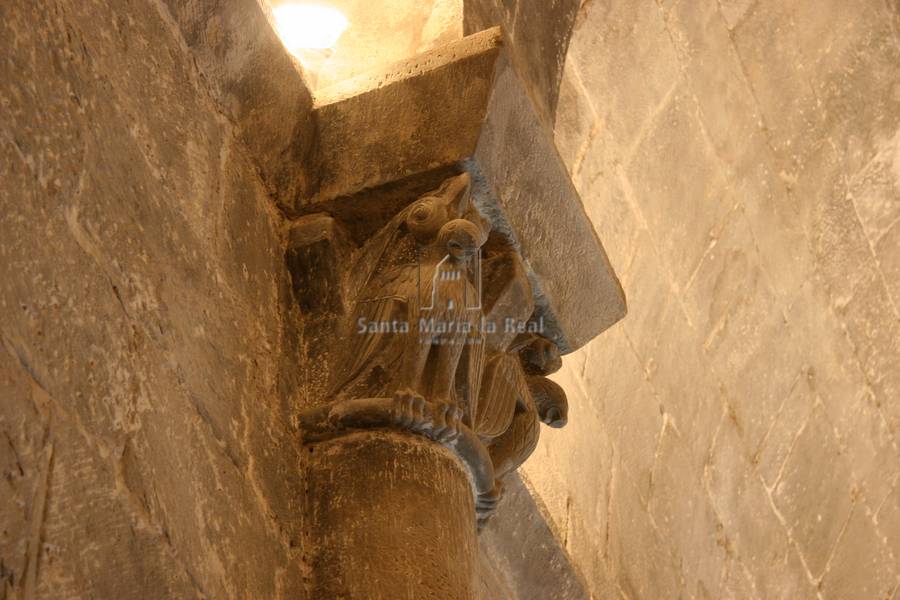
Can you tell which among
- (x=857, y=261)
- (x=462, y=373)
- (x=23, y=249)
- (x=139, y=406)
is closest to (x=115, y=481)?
A: (x=139, y=406)

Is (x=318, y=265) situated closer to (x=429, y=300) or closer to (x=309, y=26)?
(x=429, y=300)

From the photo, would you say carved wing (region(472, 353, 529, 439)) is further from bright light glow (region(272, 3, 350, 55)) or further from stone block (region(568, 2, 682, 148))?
stone block (region(568, 2, 682, 148))

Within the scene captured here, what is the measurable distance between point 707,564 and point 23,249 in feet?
8.65

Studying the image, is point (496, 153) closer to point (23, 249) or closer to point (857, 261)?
point (23, 249)

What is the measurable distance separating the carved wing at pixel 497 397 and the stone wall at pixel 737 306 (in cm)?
79

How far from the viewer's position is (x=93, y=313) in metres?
1.96

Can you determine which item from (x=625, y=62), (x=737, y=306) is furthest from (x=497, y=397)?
(x=737, y=306)

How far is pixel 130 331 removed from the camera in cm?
203

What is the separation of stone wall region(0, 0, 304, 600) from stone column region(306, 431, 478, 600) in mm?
51

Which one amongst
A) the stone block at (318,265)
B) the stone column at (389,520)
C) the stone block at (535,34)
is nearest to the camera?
the stone column at (389,520)

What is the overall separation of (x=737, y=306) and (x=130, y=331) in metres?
2.67

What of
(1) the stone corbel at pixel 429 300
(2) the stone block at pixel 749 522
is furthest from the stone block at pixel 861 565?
(1) the stone corbel at pixel 429 300

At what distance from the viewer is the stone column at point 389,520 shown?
2203 mm

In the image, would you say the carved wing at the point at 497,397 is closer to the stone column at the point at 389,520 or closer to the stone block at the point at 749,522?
the stone column at the point at 389,520
